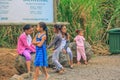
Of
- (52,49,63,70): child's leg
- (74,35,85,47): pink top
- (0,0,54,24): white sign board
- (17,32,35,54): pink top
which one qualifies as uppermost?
(0,0,54,24): white sign board

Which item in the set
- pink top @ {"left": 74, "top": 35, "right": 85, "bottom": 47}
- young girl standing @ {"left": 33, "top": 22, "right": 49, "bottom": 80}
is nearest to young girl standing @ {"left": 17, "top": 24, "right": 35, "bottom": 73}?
young girl standing @ {"left": 33, "top": 22, "right": 49, "bottom": 80}

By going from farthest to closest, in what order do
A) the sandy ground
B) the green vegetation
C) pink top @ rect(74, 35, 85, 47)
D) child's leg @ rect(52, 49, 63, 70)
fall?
1. the green vegetation
2. pink top @ rect(74, 35, 85, 47)
3. child's leg @ rect(52, 49, 63, 70)
4. the sandy ground

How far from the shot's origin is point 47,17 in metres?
10.5

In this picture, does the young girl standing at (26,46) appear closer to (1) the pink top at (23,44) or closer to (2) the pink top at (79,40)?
(1) the pink top at (23,44)

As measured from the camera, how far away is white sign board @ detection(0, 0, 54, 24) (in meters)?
9.97

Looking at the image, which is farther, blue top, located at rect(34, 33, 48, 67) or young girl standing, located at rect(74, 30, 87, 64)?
young girl standing, located at rect(74, 30, 87, 64)

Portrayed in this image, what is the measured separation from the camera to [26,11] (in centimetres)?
1020

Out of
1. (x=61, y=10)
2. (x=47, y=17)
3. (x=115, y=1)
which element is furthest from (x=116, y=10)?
(x=47, y=17)

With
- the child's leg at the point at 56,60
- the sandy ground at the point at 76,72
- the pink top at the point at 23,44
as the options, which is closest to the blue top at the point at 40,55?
the sandy ground at the point at 76,72

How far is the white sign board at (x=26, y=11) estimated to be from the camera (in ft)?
32.7

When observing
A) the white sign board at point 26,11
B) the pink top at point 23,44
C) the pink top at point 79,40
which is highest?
the white sign board at point 26,11

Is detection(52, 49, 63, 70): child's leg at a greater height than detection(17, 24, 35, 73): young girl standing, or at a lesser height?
lesser

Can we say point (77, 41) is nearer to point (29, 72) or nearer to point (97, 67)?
point (97, 67)

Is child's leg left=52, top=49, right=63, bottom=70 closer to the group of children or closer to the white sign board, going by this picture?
the group of children
